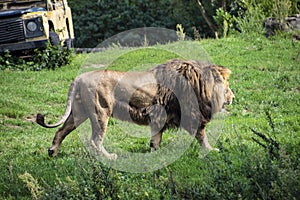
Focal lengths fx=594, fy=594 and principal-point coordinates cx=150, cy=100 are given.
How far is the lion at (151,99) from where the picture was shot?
7.32 m

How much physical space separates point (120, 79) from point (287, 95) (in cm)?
445

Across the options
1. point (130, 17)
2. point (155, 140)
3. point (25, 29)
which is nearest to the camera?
point (155, 140)

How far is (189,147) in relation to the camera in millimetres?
7797

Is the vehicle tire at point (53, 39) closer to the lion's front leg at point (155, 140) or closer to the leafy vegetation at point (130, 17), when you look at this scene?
the lion's front leg at point (155, 140)

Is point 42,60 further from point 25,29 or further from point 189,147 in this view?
point 189,147

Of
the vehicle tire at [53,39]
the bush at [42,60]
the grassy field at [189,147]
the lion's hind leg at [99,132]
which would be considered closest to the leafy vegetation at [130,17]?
the grassy field at [189,147]

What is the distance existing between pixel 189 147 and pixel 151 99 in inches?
34.9

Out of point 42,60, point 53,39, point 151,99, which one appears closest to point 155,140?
point 151,99

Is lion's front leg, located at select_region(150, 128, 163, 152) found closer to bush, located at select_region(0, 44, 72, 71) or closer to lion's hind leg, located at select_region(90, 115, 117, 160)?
lion's hind leg, located at select_region(90, 115, 117, 160)

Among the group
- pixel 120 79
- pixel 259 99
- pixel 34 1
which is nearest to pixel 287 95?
Answer: pixel 259 99

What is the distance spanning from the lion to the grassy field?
1.30 ft

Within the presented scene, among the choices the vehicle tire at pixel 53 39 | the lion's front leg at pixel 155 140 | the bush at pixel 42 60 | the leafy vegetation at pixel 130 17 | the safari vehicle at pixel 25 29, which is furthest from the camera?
the leafy vegetation at pixel 130 17

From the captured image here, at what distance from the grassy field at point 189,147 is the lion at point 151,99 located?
396 millimetres

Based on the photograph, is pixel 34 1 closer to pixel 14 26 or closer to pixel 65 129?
pixel 14 26
